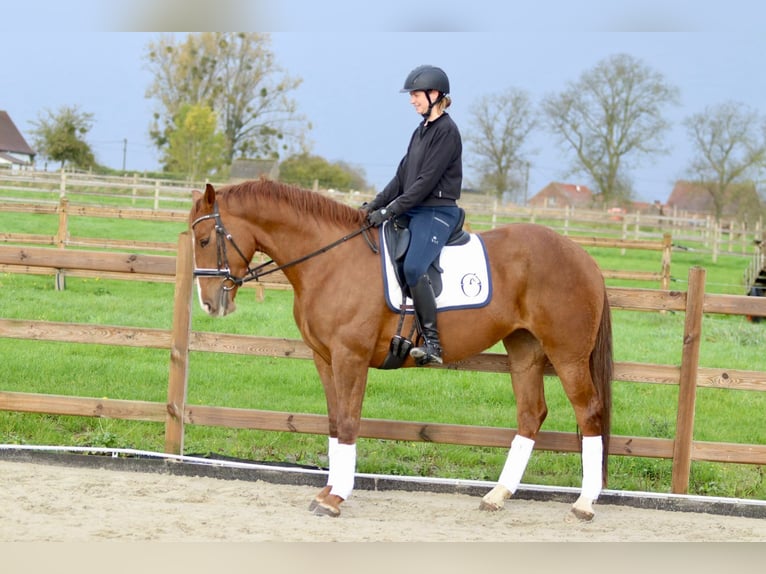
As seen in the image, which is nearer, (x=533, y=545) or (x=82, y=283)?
(x=533, y=545)

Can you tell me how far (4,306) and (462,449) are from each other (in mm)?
7123

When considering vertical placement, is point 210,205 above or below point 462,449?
above

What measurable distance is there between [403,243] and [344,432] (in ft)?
4.22

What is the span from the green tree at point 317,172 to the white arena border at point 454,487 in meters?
41.2

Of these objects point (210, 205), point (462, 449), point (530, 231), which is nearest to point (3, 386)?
point (210, 205)

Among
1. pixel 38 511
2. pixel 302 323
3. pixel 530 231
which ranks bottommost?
pixel 38 511

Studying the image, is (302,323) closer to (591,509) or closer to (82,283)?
(591,509)

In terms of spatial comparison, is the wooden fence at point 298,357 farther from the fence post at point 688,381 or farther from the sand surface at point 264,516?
the sand surface at point 264,516

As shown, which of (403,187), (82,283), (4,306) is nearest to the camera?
(403,187)

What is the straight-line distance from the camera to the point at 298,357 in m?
6.25

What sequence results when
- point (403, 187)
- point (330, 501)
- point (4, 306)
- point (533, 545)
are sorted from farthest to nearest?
1. point (4, 306)
2. point (403, 187)
3. point (330, 501)
4. point (533, 545)

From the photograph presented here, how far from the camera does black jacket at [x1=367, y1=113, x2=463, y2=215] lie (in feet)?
18.0

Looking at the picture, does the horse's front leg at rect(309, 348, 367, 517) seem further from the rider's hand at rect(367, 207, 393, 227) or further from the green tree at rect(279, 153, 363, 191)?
the green tree at rect(279, 153, 363, 191)

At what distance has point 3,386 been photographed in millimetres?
7629
